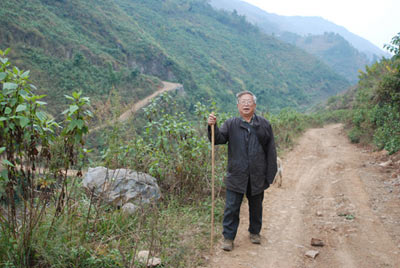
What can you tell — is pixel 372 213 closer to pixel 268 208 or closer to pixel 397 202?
pixel 397 202

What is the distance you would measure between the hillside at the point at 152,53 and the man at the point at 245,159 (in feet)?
4.71

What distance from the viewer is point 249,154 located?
3.12m

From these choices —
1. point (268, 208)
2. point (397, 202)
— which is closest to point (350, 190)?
point (397, 202)

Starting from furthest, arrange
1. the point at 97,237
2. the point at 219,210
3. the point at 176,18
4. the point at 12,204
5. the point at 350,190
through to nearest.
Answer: the point at 176,18, the point at 350,190, the point at 219,210, the point at 97,237, the point at 12,204

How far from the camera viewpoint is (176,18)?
7244 centimetres

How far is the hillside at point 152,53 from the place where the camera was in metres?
28.8

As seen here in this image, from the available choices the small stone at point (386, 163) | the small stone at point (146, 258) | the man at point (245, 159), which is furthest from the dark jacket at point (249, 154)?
the small stone at point (386, 163)

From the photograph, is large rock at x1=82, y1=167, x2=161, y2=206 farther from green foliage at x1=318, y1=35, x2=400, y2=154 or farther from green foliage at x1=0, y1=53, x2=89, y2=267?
green foliage at x1=318, y1=35, x2=400, y2=154

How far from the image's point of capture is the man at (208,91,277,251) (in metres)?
3.10

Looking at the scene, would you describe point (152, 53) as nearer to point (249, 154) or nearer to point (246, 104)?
point (246, 104)

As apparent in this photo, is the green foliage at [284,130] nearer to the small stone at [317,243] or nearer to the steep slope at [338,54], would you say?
the small stone at [317,243]

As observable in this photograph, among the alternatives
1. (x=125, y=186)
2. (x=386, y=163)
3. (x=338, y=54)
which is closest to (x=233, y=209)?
(x=125, y=186)

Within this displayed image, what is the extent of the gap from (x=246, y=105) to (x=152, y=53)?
144 ft

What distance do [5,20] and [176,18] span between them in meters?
49.0
